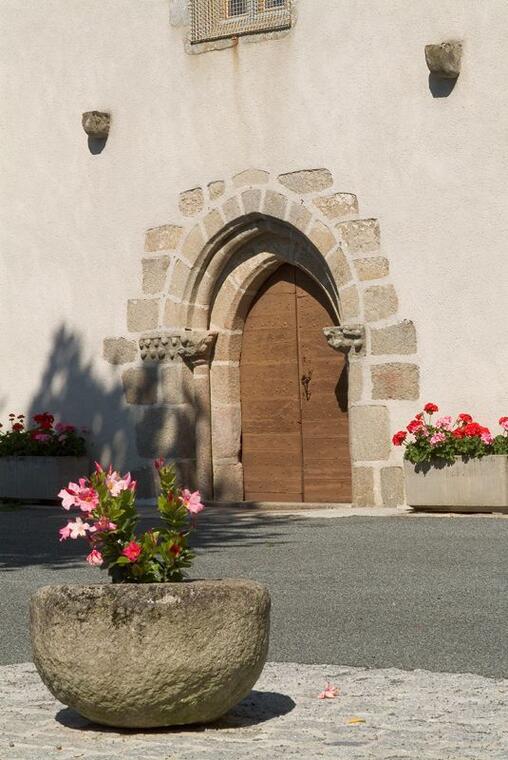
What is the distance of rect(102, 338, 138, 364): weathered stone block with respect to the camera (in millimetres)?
14242

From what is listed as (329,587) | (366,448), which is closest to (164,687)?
(329,587)

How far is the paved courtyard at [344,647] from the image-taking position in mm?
4578

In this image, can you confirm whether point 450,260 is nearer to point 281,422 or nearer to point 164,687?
point 281,422

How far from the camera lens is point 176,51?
45.9ft

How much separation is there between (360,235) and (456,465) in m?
2.22

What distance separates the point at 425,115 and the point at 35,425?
16.3 ft

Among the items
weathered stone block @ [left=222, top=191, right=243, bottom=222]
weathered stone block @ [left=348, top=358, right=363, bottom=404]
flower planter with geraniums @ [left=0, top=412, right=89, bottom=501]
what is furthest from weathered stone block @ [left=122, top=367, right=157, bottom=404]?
weathered stone block @ [left=348, top=358, right=363, bottom=404]

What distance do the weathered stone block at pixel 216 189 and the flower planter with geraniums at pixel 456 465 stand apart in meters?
2.95

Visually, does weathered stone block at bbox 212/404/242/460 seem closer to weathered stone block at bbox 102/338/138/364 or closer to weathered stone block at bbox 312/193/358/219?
weathered stone block at bbox 102/338/138/364

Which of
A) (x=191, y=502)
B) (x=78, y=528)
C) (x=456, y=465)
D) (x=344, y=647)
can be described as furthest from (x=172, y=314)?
(x=78, y=528)

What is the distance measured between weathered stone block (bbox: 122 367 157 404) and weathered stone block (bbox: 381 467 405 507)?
254 cm

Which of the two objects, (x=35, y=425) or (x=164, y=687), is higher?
(x=35, y=425)

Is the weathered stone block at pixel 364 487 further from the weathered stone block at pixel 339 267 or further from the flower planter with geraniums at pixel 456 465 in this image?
the weathered stone block at pixel 339 267

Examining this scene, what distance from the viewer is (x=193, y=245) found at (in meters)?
13.9
